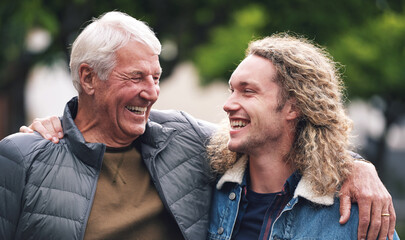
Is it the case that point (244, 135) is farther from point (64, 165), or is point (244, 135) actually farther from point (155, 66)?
point (64, 165)

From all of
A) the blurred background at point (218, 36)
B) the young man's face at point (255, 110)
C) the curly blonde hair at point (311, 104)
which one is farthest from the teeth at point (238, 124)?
the blurred background at point (218, 36)

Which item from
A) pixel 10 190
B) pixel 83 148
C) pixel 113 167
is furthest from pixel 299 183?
pixel 10 190

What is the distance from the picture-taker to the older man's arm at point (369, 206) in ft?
12.0

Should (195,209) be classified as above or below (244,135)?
below

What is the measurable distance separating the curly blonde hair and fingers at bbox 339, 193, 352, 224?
186 mm

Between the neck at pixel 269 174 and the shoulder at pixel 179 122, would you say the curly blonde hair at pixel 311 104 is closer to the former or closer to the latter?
the neck at pixel 269 174

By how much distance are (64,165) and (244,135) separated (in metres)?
1.06

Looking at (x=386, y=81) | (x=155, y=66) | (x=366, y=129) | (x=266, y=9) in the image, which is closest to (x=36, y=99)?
(x=366, y=129)

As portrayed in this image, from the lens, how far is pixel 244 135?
400 cm

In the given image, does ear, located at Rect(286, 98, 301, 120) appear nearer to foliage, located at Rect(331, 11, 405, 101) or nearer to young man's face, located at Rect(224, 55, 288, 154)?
young man's face, located at Rect(224, 55, 288, 154)

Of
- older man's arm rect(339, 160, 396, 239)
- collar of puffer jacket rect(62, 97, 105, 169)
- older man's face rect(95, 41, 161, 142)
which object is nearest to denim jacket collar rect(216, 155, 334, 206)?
older man's arm rect(339, 160, 396, 239)

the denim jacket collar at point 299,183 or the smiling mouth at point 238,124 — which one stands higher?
the smiling mouth at point 238,124

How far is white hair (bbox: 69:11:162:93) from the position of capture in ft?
13.0

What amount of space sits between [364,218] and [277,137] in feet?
2.39
